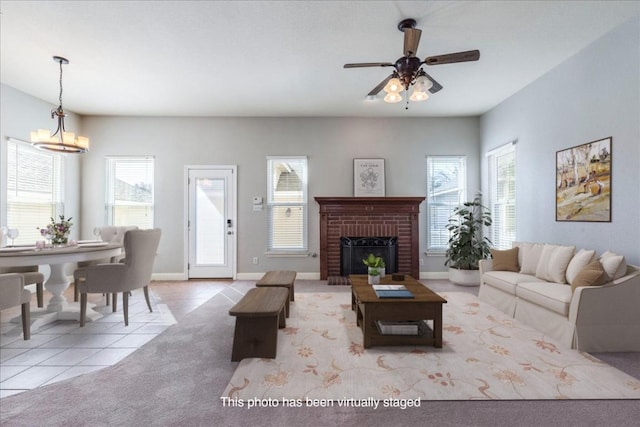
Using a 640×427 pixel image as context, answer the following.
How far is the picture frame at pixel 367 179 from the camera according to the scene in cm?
543

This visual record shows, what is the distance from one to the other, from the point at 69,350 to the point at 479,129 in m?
6.39

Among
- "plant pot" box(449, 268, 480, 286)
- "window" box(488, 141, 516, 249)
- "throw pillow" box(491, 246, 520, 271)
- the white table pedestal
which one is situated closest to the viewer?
the white table pedestal

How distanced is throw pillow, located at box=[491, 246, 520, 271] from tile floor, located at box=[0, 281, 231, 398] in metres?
3.87

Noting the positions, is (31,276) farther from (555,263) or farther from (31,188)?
(555,263)

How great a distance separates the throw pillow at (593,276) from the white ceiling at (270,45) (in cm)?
221

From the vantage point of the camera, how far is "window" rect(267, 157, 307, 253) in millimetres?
5461

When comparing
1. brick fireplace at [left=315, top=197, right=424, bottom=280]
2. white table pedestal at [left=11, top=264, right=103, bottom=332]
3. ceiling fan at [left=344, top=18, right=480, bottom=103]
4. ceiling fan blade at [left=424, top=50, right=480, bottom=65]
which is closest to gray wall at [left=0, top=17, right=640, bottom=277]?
brick fireplace at [left=315, top=197, right=424, bottom=280]

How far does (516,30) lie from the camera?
2932 millimetres

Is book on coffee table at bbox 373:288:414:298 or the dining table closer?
book on coffee table at bbox 373:288:414:298

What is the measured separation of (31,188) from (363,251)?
5.17 m

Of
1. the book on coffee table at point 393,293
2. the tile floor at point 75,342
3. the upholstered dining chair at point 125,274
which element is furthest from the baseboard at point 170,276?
the book on coffee table at point 393,293

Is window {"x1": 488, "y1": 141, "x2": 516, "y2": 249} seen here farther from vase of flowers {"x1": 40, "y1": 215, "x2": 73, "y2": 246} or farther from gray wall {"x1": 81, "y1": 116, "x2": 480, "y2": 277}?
vase of flowers {"x1": 40, "y1": 215, "x2": 73, "y2": 246}

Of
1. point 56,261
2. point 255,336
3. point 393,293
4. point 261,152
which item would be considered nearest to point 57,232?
point 56,261

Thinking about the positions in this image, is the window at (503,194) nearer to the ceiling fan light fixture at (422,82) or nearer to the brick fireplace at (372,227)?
the brick fireplace at (372,227)
